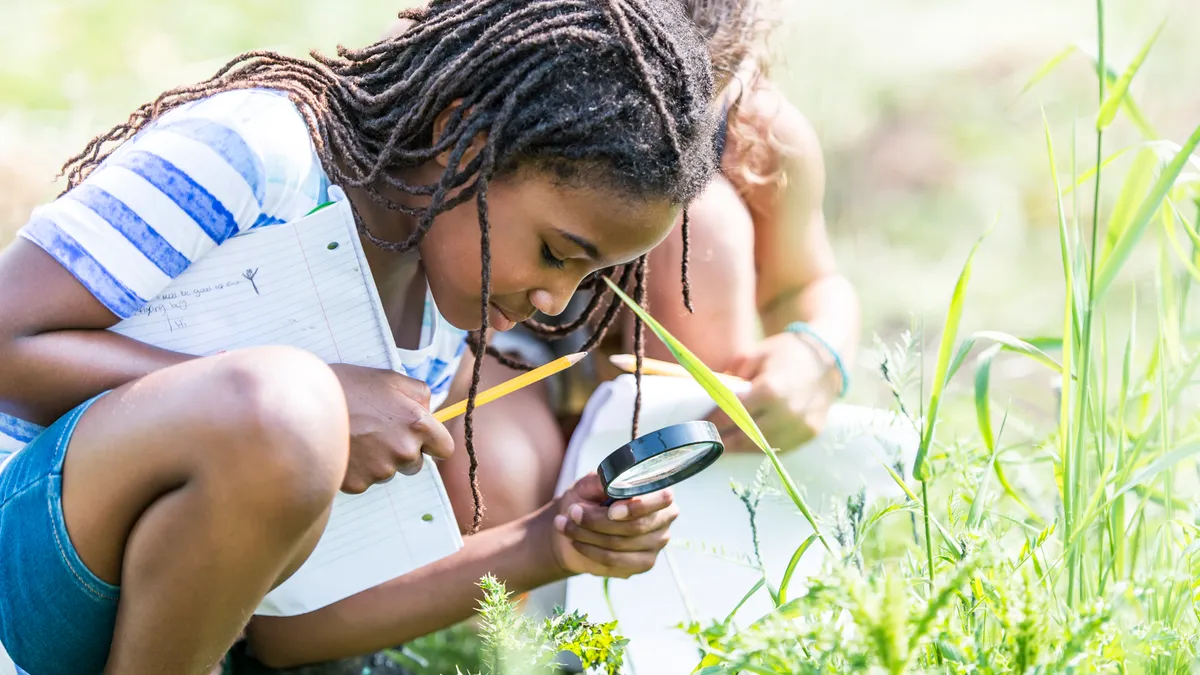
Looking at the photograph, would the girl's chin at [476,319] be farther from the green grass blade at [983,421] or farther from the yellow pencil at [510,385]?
the green grass blade at [983,421]

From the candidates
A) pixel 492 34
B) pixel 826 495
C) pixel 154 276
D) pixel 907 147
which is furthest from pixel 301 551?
pixel 907 147

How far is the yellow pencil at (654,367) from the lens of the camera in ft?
4.79

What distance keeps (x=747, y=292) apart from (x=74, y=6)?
1814mm

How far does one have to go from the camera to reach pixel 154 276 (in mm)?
1121

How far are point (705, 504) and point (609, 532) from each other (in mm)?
281

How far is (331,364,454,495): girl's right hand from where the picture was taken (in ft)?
3.87

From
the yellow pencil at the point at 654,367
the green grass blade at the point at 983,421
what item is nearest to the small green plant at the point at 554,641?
the green grass blade at the point at 983,421

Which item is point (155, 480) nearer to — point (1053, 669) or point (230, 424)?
point (230, 424)

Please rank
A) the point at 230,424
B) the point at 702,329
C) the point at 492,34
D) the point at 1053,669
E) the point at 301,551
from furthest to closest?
the point at 702,329, the point at 492,34, the point at 301,551, the point at 230,424, the point at 1053,669

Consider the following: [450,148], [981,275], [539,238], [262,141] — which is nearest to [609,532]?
[539,238]

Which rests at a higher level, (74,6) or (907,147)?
(74,6)

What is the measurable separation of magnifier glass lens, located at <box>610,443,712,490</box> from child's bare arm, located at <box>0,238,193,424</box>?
485 millimetres

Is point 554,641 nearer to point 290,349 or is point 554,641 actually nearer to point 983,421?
point 290,349

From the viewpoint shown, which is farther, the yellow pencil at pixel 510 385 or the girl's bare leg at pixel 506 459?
the girl's bare leg at pixel 506 459
